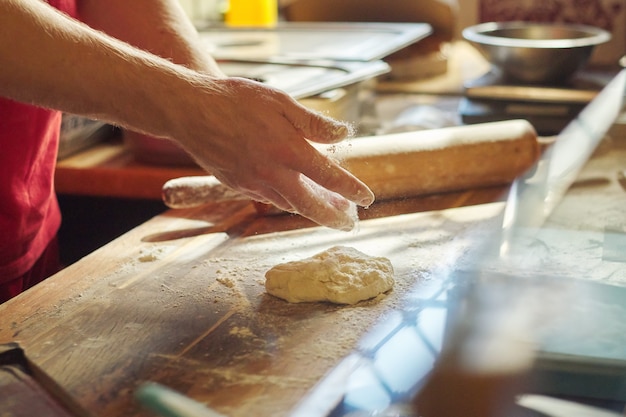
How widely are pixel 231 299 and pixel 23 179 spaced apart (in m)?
0.54

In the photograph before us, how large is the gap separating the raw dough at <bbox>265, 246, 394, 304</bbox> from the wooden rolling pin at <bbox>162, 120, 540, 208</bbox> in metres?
0.30

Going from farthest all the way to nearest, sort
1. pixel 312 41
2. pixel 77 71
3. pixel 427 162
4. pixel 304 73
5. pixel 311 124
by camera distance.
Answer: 1. pixel 312 41
2. pixel 304 73
3. pixel 427 162
4. pixel 311 124
5. pixel 77 71

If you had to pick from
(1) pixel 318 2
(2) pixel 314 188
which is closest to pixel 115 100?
(2) pixel 314 188

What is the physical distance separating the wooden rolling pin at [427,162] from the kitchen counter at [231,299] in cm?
4

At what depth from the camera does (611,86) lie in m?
2.19

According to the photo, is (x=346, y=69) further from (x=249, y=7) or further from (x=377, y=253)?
(x=249, y=7)

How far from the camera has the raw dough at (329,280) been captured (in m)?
1.10

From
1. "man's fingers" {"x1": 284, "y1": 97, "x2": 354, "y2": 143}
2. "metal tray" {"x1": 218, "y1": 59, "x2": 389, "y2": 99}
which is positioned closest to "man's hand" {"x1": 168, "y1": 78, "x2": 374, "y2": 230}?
"man's fingers" {"x1": 284, "y1": 97, "x2": 354, "y2": 143}

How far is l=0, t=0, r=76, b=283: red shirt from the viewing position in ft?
4.45

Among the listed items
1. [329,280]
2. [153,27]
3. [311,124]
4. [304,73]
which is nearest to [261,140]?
[311,124]

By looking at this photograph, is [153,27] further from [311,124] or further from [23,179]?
[311,124]

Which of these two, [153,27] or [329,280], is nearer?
[329,280]

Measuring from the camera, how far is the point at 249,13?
287cm

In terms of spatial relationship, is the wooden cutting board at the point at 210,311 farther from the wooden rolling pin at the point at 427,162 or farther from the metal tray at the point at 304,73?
the metal tray at the point at 304,73
